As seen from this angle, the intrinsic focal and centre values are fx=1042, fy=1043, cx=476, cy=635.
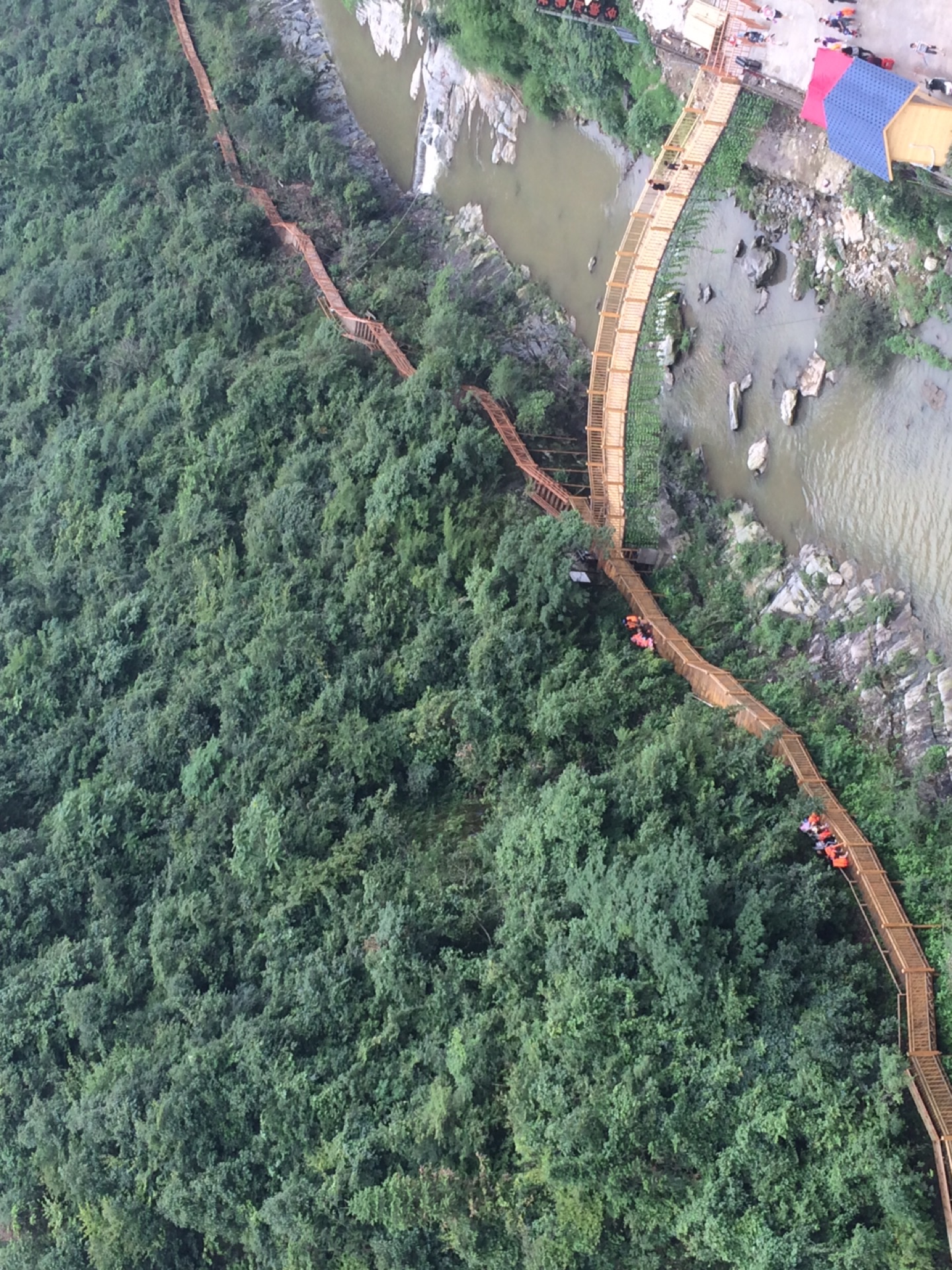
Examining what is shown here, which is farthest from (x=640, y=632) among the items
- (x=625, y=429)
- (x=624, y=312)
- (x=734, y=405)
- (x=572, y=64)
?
(x=572, y=64)

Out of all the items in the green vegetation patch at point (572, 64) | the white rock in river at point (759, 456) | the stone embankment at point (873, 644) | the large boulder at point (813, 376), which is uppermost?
the green vegetation patch at point (572, 64)

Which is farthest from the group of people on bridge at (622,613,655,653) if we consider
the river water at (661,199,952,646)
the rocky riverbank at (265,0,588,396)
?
the rocky riverbank at (265,0,588,396)

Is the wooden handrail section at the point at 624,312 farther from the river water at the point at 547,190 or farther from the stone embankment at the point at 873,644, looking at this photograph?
the stone embankment at the point at 873,644

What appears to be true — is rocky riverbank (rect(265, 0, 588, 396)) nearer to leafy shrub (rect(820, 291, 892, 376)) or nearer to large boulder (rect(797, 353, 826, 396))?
large boulder (rect(797, 353, 826, 396))

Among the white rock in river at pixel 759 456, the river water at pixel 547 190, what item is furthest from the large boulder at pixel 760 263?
the river water at pixel 547 190

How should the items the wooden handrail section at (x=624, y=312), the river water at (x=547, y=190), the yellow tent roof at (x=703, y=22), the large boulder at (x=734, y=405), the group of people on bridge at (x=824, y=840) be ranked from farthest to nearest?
the river water at (x=547, y=190) < the large boulder at (x=734, y=405) < the wooden handrail section at (x=624, y=312) < the yellow tent roof at (x=703, y=22) < the group of people on bridge at (x=824, y=840)

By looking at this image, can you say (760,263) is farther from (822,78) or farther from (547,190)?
(547,190)

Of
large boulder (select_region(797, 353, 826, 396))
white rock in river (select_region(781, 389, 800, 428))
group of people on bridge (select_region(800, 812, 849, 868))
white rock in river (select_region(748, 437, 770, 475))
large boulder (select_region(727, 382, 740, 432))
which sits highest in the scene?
large boulder (select_region(797, 353, 826, 396))
